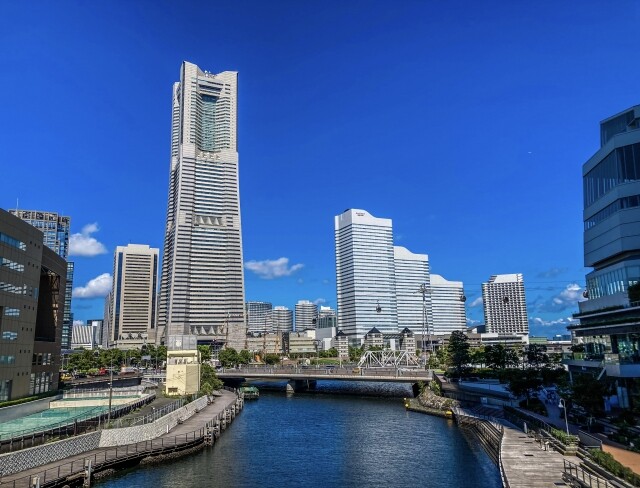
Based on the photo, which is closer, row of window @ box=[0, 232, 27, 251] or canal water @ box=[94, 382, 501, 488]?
canal water @ box=[94, 382, 501, 488]

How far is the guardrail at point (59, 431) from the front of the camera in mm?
48344

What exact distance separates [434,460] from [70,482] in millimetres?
40258

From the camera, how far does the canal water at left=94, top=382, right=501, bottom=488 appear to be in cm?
5181

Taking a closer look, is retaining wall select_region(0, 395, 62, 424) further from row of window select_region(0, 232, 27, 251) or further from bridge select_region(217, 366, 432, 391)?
bridge select_region(217, 366, 432, 391)

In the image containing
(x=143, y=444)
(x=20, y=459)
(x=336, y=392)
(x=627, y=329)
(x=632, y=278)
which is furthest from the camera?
(x=336, y=392)

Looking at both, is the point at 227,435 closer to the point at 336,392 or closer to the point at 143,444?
the point at 143,444

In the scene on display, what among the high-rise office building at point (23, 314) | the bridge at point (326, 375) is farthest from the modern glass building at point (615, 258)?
the high-rise office building at point (23, 314)

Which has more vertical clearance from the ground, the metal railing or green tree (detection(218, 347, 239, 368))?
green tree (detection(218, 347, 239, 368))

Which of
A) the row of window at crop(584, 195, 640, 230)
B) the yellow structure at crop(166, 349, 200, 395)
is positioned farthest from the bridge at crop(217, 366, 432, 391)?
the row of window at crop(584, 195, 640, 230)

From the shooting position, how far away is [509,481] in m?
40.5

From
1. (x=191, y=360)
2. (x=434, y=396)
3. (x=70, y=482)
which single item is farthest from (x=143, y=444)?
(x=434, y=396)

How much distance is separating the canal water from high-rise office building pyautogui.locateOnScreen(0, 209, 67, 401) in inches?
1149

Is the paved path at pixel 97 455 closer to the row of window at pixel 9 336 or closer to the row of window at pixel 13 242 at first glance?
the row of window at pixel 9 336

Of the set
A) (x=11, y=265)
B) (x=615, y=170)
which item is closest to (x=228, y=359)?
(x=11, y=265)
